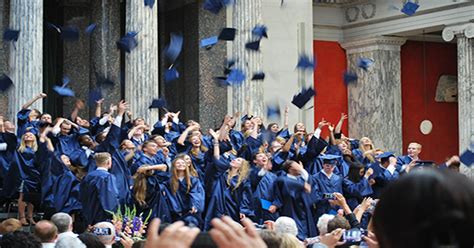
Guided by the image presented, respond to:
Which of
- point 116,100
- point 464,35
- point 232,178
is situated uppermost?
point 464,35

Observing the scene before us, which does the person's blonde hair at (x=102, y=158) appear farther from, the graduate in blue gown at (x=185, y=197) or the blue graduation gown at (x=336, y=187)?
the blue graduation gown at (x=336, y=187)

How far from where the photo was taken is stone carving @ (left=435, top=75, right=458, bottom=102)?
24.8 metres

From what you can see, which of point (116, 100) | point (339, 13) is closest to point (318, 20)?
point (339, 13)

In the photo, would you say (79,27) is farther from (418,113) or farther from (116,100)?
(418,113)

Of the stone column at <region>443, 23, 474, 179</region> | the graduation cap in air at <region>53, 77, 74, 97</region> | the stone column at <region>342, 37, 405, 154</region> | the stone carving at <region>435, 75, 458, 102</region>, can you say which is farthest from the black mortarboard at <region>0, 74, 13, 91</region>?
the stone carving at <region>435, 75, 458, 102</region>

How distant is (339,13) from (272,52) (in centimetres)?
314

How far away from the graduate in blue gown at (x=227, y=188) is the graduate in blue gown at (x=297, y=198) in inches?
18.5

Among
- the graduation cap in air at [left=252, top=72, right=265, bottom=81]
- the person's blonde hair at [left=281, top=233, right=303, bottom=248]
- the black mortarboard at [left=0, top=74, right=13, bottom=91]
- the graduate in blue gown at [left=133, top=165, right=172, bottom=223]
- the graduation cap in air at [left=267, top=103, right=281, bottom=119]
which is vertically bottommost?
the graduate in blue gown at [left=133, top=165, right=172, bottom=223]

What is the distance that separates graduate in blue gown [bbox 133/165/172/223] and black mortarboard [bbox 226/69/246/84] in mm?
7129

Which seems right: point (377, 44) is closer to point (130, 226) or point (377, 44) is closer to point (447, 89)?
point (447, 89)

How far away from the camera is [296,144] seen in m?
14.7

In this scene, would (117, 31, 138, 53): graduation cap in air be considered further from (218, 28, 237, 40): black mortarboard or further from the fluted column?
the fluted column

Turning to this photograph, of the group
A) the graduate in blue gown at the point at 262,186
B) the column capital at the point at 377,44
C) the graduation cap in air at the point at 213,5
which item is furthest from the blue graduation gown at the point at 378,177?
the column capital at the point at 377,44

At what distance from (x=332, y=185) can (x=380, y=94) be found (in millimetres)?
10904
